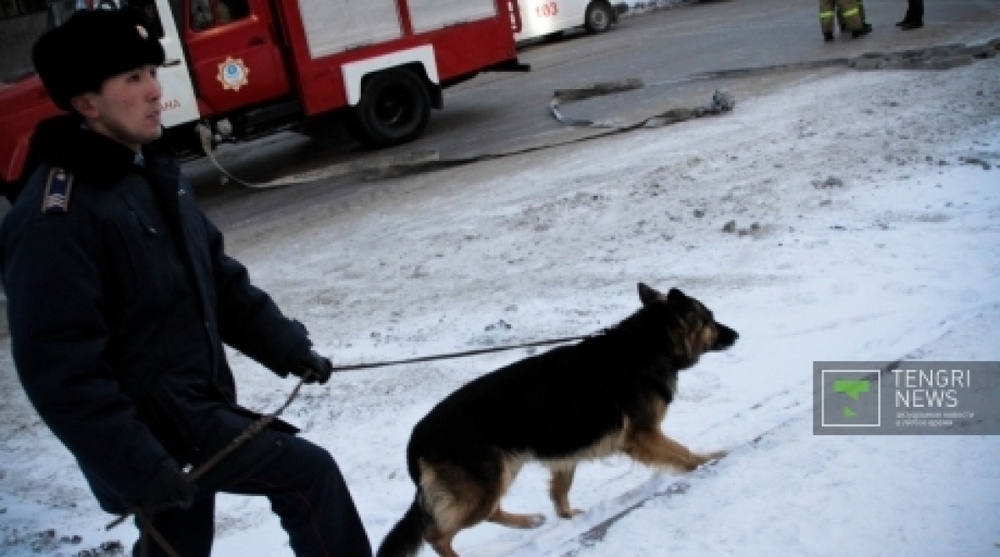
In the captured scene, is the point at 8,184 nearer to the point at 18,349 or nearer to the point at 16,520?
the point at 16,520

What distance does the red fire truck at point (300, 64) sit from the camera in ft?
32.9

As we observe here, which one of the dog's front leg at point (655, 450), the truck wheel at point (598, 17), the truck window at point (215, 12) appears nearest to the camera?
the dog's front leg at point (655, 450)

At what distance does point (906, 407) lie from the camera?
11.8ft

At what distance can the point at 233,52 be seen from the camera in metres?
10.4

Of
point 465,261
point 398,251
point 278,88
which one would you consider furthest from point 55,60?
point 278,88

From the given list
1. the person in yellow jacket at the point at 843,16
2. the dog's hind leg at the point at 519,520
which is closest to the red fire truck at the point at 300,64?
the person in yellow jacket at the point at 843,16

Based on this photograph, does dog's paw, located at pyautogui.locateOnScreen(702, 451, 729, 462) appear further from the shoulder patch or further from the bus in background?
the bus in background

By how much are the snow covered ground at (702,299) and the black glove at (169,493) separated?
1384 mm

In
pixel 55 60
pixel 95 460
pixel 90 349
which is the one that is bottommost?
pixel 95 460

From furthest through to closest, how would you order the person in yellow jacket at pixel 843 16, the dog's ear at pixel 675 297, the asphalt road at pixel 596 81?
→ the person in yellow jacket at pixel 843 16 → the asphalt road at pixel 596 81 → the dog's ear at pixel 675 297

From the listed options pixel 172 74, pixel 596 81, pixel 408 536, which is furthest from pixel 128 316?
pixel 596 81

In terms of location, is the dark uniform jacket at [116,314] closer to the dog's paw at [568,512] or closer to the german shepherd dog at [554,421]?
the german shepherd dog at [554,421]

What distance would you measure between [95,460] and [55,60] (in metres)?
0.88

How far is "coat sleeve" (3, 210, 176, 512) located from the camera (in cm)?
202
